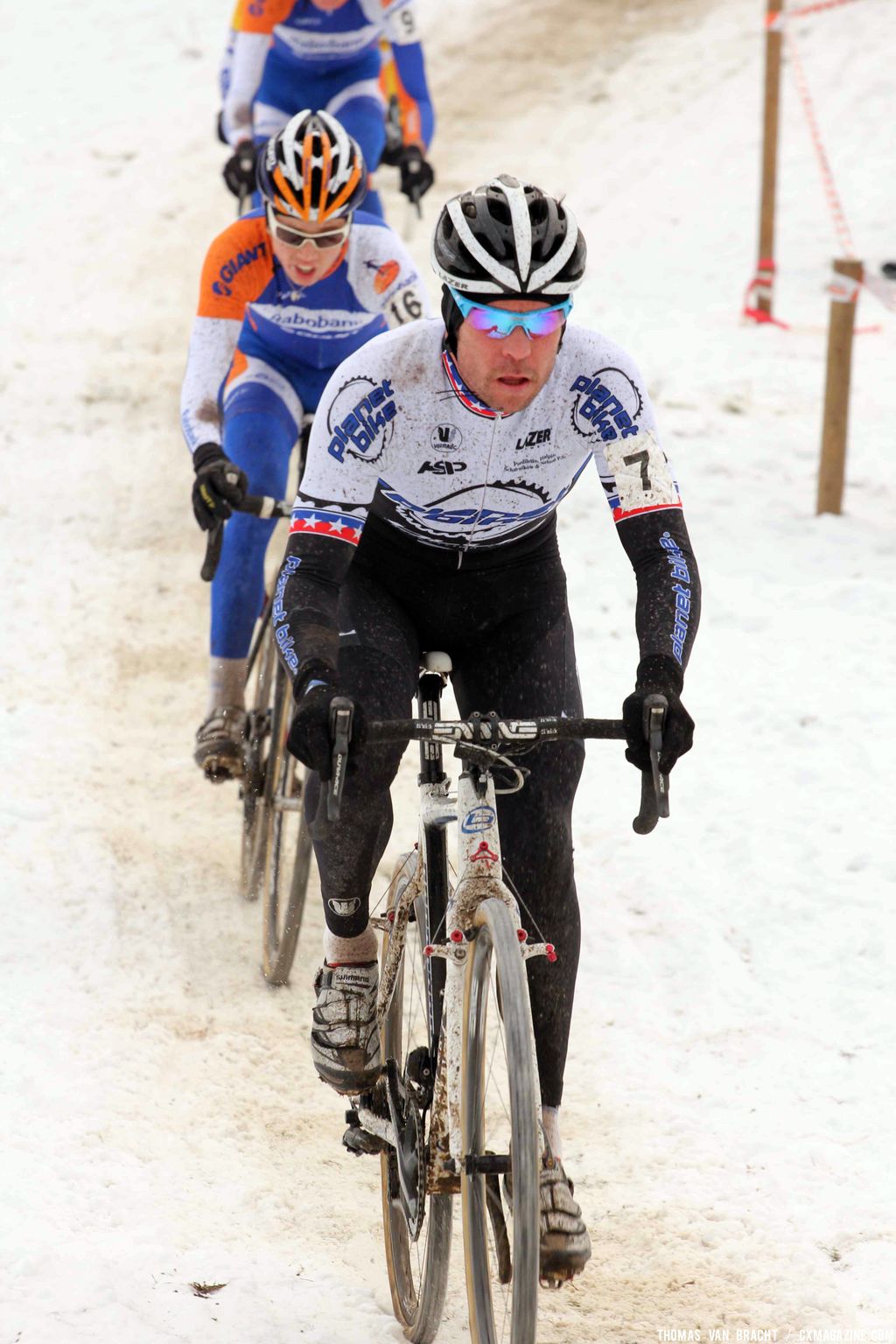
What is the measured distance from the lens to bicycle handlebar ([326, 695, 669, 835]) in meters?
2.67

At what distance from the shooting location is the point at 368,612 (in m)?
3.32

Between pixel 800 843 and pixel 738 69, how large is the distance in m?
11.0

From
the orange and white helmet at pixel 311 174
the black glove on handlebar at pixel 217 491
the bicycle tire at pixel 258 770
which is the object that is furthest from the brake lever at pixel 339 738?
the orange and white helmet at pixel 311 174

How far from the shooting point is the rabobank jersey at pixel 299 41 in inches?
312

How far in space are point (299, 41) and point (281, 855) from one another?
5296 millimetres

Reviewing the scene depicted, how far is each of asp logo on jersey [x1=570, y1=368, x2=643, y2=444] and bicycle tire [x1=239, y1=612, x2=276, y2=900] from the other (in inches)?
78.6

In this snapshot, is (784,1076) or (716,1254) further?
(784,1076)

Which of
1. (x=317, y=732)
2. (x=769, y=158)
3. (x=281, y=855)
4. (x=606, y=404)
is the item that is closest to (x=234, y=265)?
(x=281, y=855)

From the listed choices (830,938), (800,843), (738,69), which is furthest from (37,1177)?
(738,69)

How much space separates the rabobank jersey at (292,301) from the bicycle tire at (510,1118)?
3050 millimetres

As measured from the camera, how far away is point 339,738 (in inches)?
105

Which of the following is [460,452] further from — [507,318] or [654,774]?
[654,774]

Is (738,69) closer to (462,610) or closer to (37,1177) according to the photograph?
(462,610)

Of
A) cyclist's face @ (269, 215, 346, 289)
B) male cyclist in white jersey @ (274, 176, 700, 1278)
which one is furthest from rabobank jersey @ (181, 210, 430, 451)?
male cyclist in white jersey @ (274, 176, 700, 1278)
